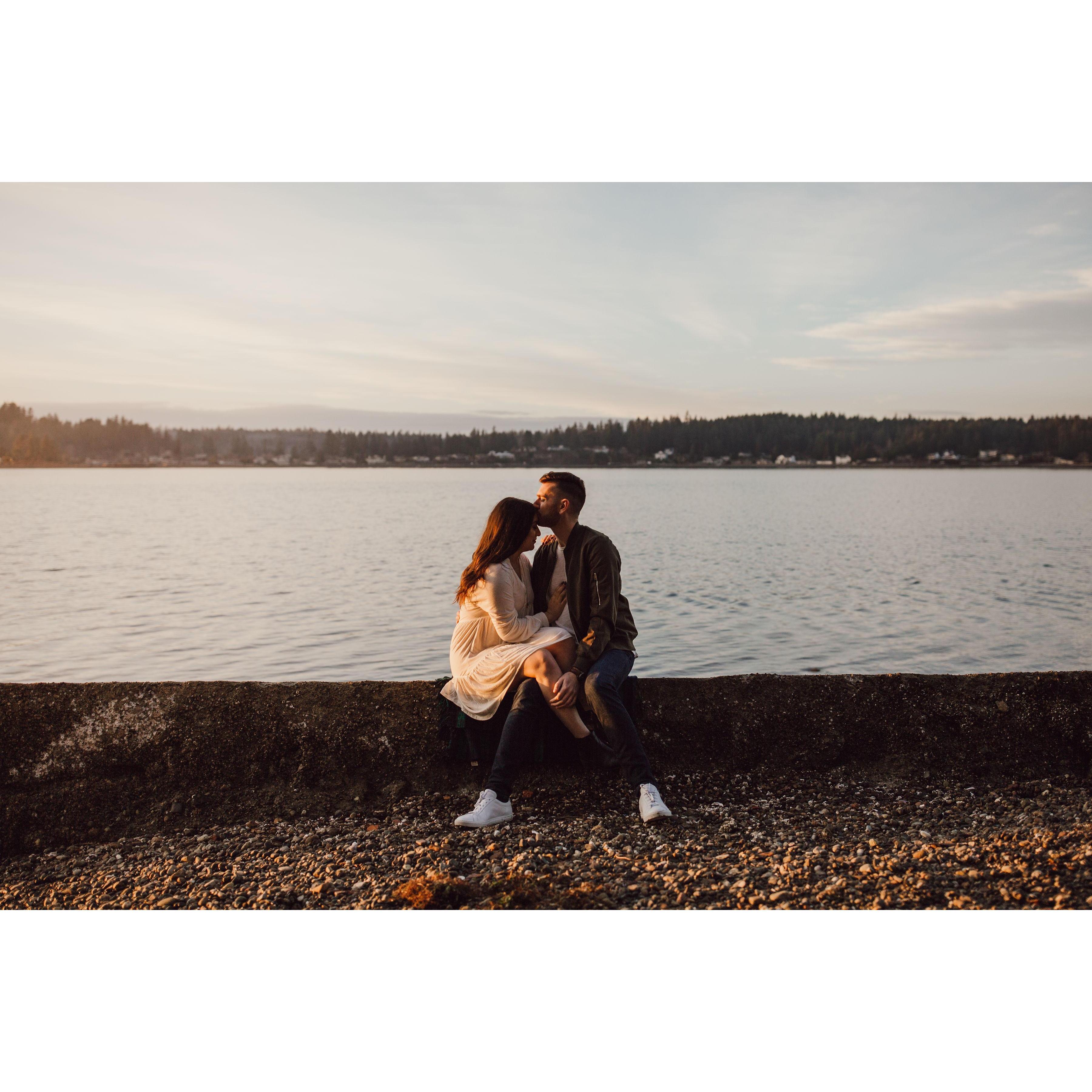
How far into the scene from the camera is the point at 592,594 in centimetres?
498

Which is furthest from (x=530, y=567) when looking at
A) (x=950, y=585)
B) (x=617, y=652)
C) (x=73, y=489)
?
(x=73, y=489)

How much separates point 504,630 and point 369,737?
1.13m

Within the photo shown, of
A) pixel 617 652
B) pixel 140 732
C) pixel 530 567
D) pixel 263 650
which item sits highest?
pixel 530 567

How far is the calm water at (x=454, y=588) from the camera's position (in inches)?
565

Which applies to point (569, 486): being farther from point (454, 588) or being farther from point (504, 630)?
point (454, 588)

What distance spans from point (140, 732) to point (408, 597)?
14.6 metres

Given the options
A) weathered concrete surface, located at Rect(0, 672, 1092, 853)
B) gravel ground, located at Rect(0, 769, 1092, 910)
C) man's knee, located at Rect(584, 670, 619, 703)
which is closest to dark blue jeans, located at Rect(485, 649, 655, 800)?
man's knee, located at Rect(584, 670, 619, 703)

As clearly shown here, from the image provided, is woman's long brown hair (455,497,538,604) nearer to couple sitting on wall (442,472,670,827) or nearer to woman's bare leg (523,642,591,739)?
couple sitting on wall (442,472,670,827)

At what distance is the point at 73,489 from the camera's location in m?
86.2

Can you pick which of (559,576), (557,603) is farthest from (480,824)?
(559,576)

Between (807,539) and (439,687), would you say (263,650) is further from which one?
(807,539)

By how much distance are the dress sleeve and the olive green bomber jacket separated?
10.6 inches

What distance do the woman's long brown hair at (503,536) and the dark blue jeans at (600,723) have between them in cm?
67

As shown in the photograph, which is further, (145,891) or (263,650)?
(263,650)
